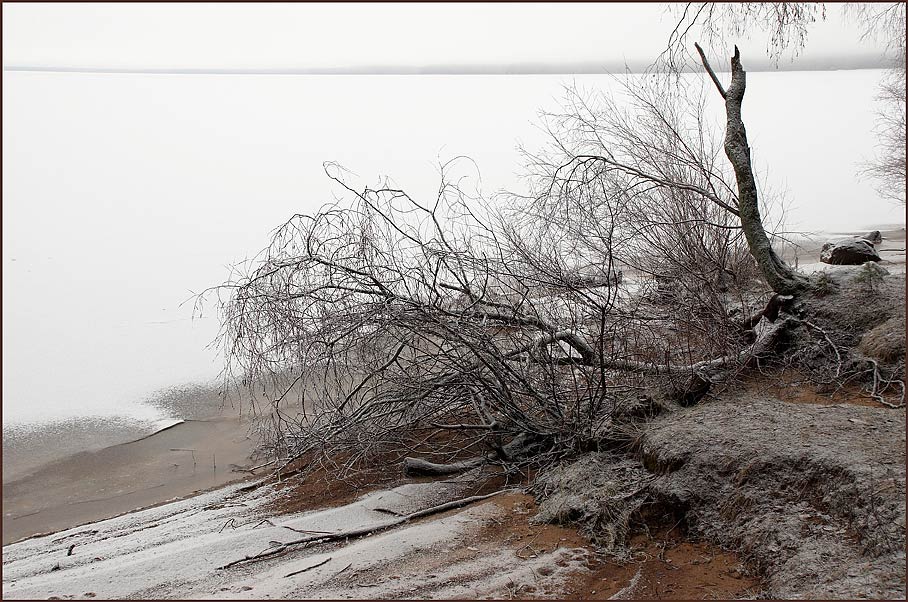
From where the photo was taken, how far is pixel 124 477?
671cm

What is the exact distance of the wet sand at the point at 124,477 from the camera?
6098 mm

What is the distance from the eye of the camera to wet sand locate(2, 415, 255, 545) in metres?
6.10

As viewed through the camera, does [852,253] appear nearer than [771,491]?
No

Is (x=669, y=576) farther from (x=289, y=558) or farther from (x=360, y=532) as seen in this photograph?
(x=289, y=558)

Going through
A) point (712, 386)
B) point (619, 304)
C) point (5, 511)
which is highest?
point (619, 304)

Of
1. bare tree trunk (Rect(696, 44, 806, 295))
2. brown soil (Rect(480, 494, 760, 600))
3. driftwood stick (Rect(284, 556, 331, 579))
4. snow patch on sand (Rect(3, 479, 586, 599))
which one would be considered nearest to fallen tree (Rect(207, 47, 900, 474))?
bare tree trunk (Rect(696, 44, 806, 295))

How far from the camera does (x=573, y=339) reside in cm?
577

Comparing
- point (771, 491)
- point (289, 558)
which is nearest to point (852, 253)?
point (771, 491)

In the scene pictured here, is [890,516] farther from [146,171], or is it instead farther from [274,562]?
[146,171]

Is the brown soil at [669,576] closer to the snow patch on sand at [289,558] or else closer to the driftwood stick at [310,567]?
the snow patch on sand at [289,558]

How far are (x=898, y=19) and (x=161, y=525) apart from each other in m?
7.07

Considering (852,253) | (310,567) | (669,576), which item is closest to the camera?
(669,576)

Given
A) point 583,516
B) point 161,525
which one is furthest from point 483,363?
point 161,525

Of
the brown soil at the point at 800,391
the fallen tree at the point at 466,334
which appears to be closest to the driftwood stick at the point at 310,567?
the fallen tree at the point at 466,334
